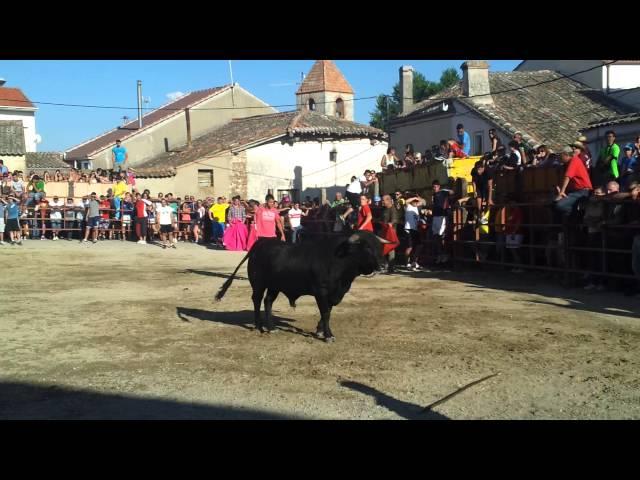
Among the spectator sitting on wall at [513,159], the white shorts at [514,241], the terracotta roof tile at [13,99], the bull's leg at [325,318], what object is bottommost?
the bull's leg at [325,318]

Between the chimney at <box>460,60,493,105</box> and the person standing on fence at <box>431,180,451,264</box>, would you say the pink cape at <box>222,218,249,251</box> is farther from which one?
the chimney at <box>460,60,493,105</box>

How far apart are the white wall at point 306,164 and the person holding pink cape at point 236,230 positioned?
41.8 ft

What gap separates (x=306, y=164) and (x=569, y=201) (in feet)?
89.8

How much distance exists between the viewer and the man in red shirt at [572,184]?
43.1ft

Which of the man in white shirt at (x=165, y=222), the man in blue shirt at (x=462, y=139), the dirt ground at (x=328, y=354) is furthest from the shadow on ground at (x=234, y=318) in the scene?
the man in white shirt at (x=165, y=222)

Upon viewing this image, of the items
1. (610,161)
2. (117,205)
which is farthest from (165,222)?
(610,161)

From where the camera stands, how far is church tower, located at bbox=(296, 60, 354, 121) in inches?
2224

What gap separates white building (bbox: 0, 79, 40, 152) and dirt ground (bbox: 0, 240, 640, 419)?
162 feet

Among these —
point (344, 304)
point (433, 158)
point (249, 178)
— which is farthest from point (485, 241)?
point (249, 178)

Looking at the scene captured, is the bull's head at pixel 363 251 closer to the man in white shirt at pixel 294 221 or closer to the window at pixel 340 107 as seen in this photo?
the man in white shirt at pixel 294 221

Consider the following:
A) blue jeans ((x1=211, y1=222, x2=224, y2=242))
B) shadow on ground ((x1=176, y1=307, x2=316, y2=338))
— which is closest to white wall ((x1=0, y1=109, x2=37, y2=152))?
blue jeans ((x1=211, y1=222, x2=224, y2=242))

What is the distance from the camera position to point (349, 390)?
22.2ft
